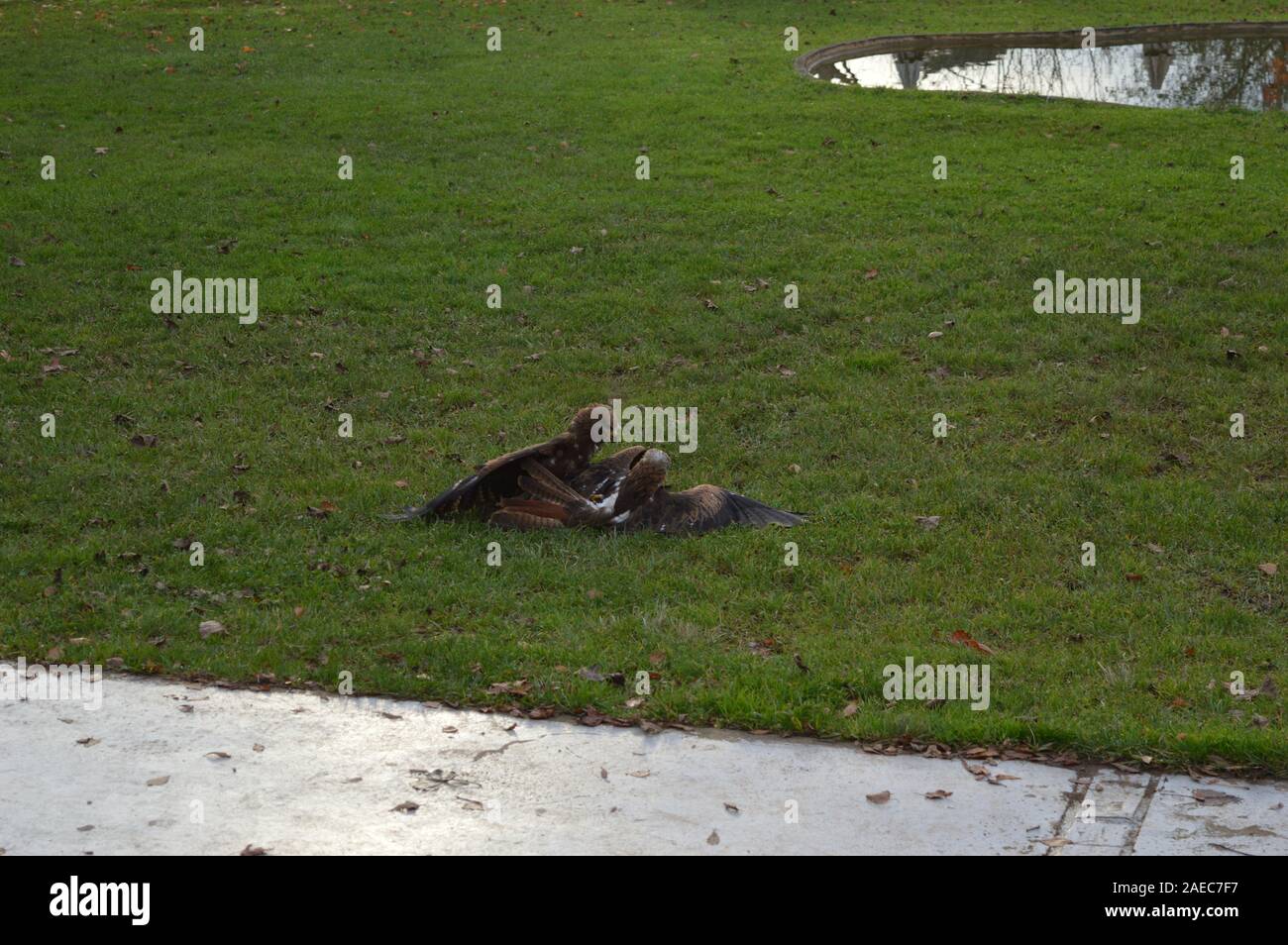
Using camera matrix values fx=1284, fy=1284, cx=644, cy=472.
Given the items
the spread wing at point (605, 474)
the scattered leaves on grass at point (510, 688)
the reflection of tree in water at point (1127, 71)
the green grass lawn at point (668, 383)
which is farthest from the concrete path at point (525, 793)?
the reflection of tree in water at point (1127, 71)

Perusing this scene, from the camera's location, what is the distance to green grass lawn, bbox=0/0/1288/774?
6332 millimetres

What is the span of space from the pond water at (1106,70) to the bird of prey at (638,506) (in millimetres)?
13224

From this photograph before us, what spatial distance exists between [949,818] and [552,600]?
2.68 meters

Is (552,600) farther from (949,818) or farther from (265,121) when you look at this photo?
(265,121)

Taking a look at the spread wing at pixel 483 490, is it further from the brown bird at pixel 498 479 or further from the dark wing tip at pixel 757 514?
the dark wing tip at pixel 757 514

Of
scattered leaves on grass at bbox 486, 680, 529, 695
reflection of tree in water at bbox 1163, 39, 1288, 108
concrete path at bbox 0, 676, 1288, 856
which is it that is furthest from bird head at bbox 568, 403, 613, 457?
reflection of tree in water at bbox 1163, 39, 1288, 108

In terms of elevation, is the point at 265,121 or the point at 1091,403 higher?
the point at 265,121

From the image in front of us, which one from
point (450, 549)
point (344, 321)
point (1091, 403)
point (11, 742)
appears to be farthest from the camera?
point (344, 321)

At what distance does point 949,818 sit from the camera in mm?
4836

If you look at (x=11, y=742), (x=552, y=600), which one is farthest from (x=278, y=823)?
(x=552, y=600)

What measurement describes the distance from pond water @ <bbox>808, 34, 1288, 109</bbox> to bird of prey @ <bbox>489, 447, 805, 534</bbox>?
43.4 ft

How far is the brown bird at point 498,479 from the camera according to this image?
7840 millimetres

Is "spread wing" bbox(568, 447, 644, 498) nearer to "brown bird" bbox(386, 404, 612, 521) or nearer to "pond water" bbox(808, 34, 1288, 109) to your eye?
"brown bird" bbox(386, 404, 612, 521)

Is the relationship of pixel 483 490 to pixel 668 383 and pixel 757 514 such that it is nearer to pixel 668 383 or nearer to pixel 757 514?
pixel 757 514
